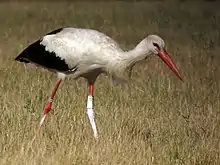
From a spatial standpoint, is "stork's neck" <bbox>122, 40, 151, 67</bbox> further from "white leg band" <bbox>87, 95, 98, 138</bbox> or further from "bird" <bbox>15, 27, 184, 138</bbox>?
"white leg band" <bbox>87, 95, 98, 138</bbox>

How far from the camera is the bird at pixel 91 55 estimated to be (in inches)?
226

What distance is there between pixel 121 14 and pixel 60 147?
1189 centimetres

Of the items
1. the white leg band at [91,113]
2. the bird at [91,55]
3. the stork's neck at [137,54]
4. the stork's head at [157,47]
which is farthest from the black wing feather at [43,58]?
the stork's head at [157,47]

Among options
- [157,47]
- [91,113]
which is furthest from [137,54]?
[91,113]

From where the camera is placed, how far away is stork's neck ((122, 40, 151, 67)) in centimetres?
573

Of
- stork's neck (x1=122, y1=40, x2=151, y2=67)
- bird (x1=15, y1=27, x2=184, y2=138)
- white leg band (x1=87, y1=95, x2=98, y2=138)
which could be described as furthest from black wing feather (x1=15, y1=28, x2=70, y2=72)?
stork's neck (x1=122, y1=40, x2=151, y2=67)

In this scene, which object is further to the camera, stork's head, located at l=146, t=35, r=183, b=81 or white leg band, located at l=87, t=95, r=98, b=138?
white leg band, located at l=87, t=95, r=98, b=138

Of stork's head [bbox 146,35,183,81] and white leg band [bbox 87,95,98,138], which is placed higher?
stork's head [bbox 146,35,183,81]

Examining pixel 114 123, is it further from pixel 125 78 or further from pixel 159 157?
pixel 159 157

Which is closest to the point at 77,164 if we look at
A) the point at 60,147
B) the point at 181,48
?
the point at 60,147

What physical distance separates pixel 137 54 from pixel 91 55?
1.31 feet

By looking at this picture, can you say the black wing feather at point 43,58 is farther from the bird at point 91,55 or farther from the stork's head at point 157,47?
the stork's head at point 157,47

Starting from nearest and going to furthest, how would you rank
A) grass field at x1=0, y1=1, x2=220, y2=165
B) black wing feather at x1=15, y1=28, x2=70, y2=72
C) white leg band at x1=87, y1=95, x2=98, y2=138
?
grass field at x1=0, y1=1, x2=220, y2=165 → white leg band at x1=87, y1=95, x2=98, y2=138 → black wing feather at x1=15, y1=28, x2=70, y2=72

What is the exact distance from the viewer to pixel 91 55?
584 centimetres
